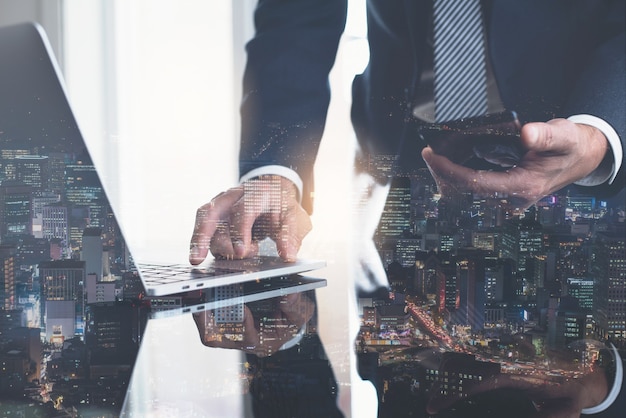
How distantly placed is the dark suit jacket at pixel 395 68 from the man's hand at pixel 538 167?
0.07 m

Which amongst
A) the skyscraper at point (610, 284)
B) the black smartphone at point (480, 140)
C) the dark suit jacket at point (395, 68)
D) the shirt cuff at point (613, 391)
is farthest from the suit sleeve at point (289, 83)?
the shirt cuff at point (613, 391)

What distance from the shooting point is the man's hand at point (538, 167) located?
1328mm

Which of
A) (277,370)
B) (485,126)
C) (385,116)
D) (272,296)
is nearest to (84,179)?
(272,296)

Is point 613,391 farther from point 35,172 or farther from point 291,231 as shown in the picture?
point 35,172

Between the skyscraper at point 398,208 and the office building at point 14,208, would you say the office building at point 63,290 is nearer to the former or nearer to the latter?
the office building at point 14,208

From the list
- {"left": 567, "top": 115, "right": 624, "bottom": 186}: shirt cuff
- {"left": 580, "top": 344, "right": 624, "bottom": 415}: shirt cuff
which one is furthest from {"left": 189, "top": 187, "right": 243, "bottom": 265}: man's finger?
{"left": 580, "top": 344, "right": 624, "bottom": 415}: shirt cuff

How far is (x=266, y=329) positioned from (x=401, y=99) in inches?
29.1

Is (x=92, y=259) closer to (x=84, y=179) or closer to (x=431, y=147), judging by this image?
(x=84, y=179)

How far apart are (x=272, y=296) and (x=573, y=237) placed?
83 centimetres

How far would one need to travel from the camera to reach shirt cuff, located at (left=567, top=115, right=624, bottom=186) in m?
1.36

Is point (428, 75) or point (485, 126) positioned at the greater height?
point (428, 75)

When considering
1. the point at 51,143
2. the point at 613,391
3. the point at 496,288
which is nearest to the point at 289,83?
the point at 51,143

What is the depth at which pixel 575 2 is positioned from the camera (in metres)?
1.38

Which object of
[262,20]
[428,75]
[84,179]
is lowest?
[84,179]
